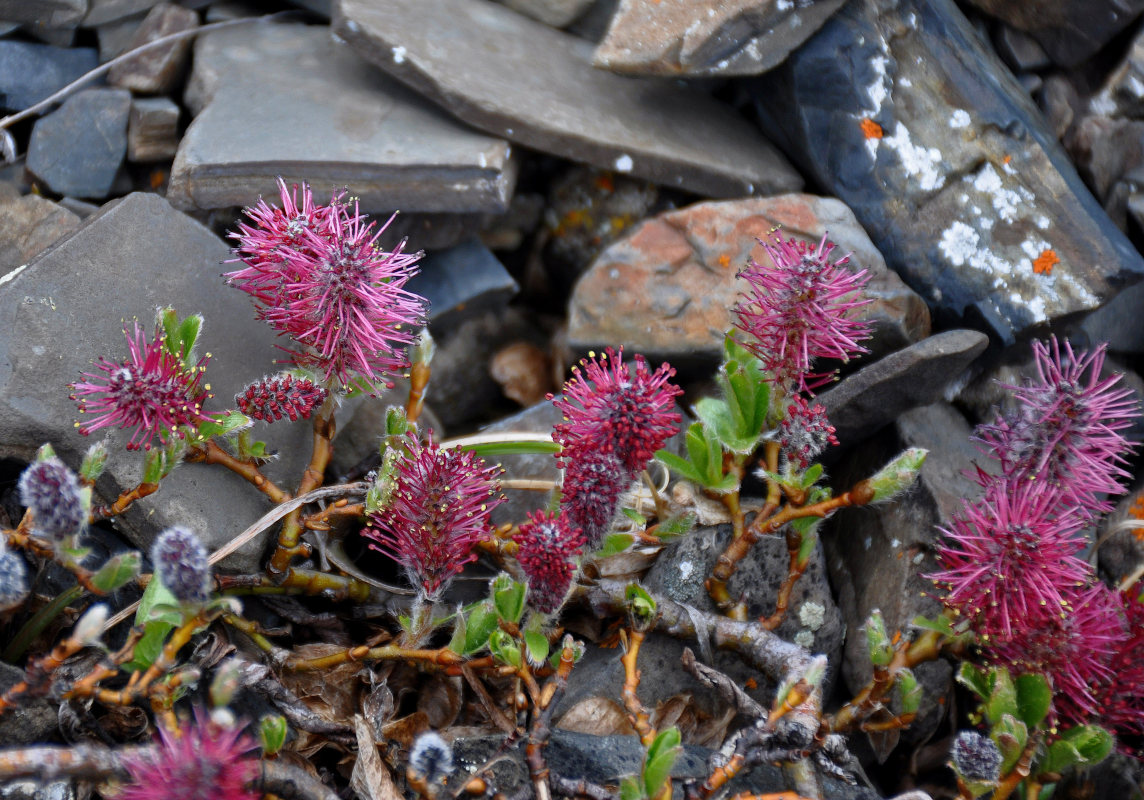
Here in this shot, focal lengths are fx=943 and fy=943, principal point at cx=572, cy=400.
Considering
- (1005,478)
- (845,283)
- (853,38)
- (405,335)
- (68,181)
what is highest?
(853,38)

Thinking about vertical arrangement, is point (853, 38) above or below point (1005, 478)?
above

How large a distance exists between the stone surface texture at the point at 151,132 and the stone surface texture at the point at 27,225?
1.34 ft

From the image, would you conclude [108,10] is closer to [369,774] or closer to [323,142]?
[323,142]

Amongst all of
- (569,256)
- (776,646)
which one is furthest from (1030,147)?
(776,646)

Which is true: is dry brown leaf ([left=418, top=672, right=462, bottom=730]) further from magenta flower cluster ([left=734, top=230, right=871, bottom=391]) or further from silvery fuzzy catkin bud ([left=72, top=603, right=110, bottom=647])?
magenta flower cluster ([left=734, top=230, right=871, bottom=391])

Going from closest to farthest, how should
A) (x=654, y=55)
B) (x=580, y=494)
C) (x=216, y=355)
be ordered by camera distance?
(x=580, y=494)
(x=216, y=355)
(x=654, y=55)

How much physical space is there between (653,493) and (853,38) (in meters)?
1.95

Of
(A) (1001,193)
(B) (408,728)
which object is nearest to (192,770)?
(B) (408,728)

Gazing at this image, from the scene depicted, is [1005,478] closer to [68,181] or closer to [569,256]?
[569,256]

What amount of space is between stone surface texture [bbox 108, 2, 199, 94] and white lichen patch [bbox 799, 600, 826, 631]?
3.10 m

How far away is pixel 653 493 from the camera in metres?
2.97

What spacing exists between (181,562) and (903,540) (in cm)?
222

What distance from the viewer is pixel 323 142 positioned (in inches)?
131

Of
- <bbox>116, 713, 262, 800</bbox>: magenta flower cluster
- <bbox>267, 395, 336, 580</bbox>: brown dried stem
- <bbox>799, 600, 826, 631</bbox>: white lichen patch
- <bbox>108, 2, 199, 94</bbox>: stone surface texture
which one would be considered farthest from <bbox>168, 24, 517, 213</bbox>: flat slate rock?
<bbox>116, 713, 262, 800</bbox>: magenta flower cluster
